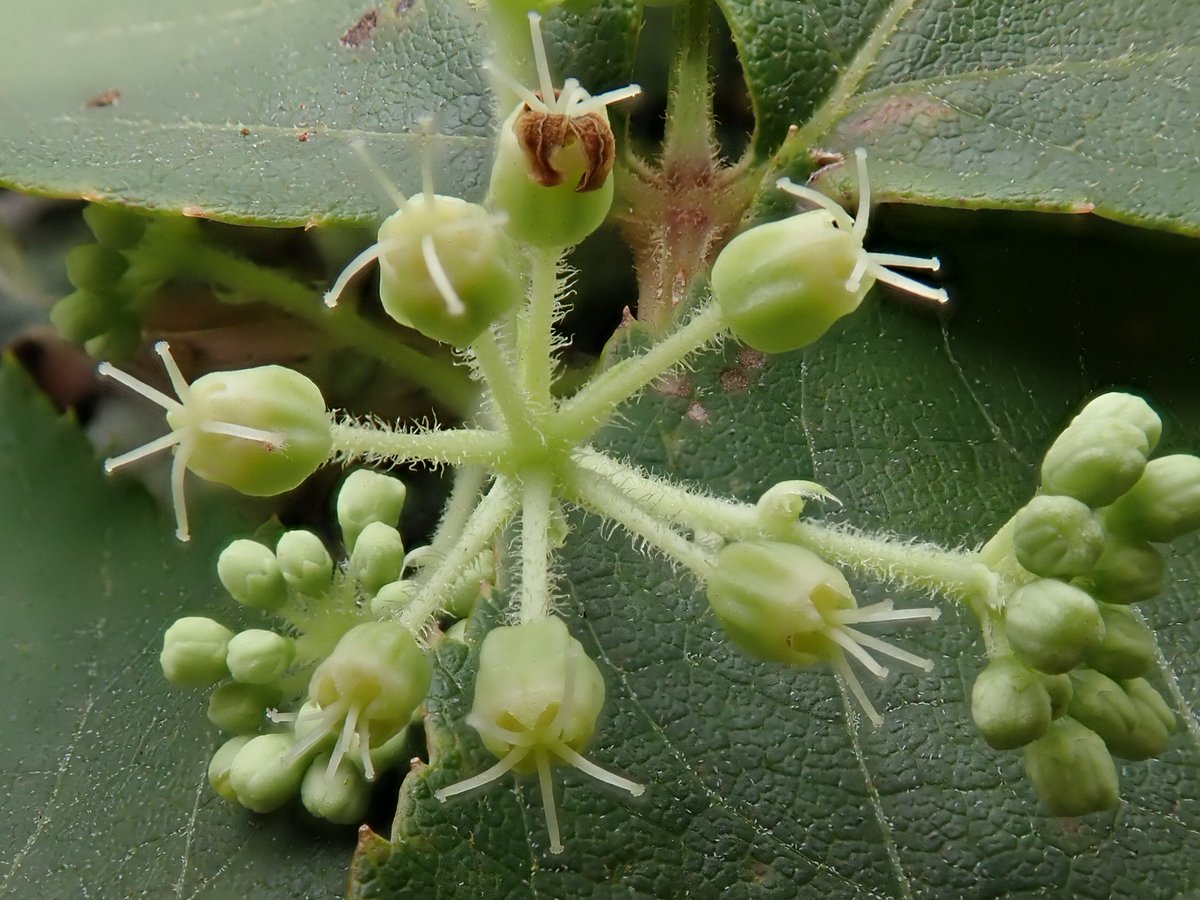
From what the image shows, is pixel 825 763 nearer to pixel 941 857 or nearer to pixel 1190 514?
pixel 941 857

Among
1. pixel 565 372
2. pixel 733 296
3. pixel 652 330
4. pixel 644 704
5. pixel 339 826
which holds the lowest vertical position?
pixel 339 826

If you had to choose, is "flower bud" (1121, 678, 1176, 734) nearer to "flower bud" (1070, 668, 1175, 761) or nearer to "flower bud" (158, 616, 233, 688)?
"flower bud" (1070, 668, 1175, 761)

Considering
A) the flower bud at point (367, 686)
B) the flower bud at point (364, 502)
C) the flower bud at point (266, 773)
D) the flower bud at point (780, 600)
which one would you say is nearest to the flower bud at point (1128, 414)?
the flower bud at point (780, 600)

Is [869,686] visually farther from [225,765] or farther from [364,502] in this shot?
[225,765]

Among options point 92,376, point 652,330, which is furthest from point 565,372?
point 92,376

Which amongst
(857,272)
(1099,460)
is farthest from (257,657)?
(1099,460)

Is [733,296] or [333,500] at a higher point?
[733,296]

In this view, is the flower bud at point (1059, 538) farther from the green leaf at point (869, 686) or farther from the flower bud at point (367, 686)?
the flower bud at point (367, 686)
